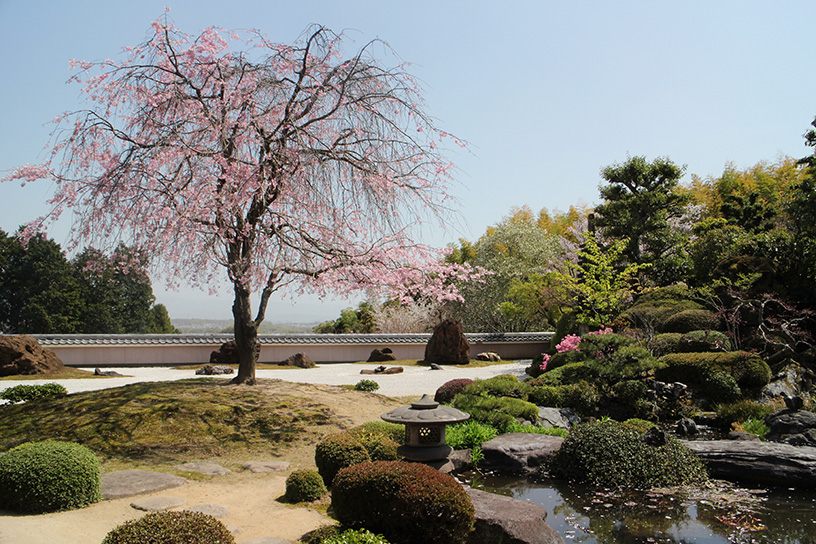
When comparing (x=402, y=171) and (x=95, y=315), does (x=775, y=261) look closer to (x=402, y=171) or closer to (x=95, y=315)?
(x=402, y=171)

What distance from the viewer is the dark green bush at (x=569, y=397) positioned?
10992mm

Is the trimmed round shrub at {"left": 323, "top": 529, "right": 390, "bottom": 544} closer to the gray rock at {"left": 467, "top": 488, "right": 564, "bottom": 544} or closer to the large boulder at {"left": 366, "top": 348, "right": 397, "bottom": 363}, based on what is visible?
the gray rock at {"left": 467, "top": 488, "right": 564, "bottom": 544}

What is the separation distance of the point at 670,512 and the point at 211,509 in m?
4.65

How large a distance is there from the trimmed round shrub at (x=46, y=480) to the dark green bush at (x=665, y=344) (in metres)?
13.0

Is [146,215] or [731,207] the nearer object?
[146,215]

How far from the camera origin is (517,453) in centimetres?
738

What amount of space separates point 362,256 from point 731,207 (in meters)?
25.6

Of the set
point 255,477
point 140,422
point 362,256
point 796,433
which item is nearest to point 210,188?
point 362,256

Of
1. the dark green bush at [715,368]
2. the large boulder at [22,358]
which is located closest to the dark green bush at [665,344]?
the dark green bush at [715,368]

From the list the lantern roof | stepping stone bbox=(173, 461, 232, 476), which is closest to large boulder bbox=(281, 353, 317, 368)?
stepping stone bbox=(173, 461, 232, 476)

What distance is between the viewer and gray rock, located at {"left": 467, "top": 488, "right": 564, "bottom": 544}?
4500mm

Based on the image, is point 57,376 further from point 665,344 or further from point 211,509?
point 665,344

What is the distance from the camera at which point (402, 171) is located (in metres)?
9.30

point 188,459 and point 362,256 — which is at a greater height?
point 362,256
